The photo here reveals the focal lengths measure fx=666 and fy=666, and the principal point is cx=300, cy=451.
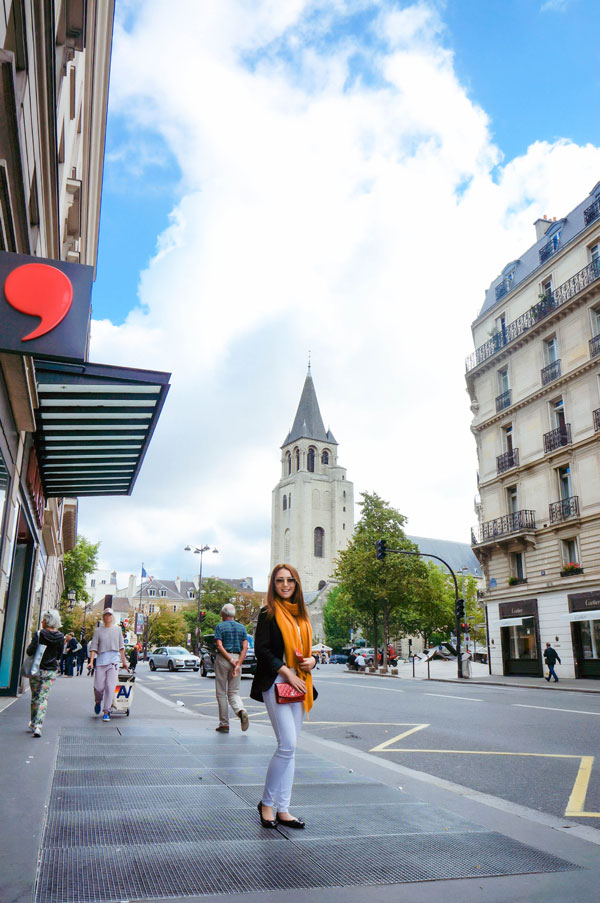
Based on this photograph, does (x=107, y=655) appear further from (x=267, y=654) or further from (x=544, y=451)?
(x=544, y=451)

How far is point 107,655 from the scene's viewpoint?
35.5ft

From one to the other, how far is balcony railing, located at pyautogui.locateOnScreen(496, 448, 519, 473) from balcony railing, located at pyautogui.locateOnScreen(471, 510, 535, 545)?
2.43 metres

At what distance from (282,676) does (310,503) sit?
112m

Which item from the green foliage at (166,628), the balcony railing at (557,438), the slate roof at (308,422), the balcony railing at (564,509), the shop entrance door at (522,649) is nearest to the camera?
the balcony railing at (564,509)

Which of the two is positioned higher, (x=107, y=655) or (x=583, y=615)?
(x=583, y=615)

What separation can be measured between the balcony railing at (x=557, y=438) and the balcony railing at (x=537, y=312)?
560 cm

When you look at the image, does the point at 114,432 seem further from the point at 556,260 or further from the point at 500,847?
the point at 556,260

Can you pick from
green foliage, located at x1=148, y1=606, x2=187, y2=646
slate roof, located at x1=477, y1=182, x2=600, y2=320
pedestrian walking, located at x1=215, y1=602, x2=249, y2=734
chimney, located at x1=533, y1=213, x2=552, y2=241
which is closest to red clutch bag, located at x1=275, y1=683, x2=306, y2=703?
pedestrian walking, located at x1=215, y1=602, x2=249, y2=734

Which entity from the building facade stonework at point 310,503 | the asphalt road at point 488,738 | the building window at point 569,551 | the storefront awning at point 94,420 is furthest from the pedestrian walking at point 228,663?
the building facade stonework at point 310,503

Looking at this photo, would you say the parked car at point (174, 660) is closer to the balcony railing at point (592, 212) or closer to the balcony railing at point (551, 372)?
the balcony railing at point (551, 372)

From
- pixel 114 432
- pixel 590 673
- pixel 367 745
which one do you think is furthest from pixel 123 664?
pixel 590 673

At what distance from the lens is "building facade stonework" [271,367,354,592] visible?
114562mm

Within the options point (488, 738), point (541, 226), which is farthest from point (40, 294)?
point (541, 226)

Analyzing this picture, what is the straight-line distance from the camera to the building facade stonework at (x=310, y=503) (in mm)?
114562
